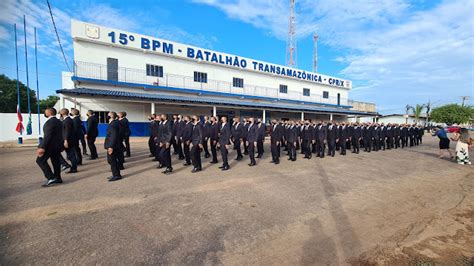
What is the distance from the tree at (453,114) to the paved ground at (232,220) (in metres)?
58.1

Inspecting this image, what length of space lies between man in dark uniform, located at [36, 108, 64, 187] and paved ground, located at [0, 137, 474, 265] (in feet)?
1.36

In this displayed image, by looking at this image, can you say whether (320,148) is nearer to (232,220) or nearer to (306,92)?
(232,220)

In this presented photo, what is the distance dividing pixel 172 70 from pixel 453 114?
59550mm

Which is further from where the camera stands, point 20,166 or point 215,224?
point 20,166

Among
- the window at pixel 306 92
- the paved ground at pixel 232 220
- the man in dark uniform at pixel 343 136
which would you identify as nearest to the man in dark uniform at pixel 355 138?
the man in dark uniform at pixel 343 136

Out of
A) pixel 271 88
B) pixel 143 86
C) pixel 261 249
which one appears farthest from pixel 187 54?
pixel 261 249

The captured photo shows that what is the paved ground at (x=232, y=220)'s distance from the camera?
2705 millimetres

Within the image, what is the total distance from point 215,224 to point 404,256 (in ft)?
8.33

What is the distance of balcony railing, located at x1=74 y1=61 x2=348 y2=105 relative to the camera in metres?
17.2

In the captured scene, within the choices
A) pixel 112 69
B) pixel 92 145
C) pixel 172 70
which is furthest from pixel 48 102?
pixel 92 145

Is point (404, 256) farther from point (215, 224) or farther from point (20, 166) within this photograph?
point (20, 166)

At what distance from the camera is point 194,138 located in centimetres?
679

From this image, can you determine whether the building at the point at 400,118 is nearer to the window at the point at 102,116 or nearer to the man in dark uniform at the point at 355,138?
the man in dark uniform at the point at 355,138

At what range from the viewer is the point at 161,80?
67.0 ft
